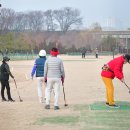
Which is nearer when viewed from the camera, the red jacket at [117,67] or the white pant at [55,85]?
the red jacket at [117,67]

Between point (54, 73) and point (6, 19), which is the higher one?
point (6, 19)

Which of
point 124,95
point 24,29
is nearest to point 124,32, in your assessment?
point 24,29

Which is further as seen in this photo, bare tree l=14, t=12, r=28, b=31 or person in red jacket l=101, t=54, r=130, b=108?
bare tree l=14, t=12, r=28, b=31

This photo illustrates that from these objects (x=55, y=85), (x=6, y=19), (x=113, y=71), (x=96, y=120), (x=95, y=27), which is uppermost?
(x=6, y=19)

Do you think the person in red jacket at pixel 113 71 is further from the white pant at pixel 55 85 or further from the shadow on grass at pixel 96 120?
the white pant at pixel 55 85

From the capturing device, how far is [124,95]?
59.4 feet

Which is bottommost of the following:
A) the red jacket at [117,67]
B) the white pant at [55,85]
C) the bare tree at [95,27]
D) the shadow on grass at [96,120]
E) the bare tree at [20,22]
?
the shadow on grass at [96,120]

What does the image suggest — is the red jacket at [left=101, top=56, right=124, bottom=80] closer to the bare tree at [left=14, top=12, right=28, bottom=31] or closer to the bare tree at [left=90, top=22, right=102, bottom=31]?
the bare tree at [left=14, top=12, right=28, bottom=31]

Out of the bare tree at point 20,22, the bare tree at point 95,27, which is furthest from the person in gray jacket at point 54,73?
the bare tree at point 95,27

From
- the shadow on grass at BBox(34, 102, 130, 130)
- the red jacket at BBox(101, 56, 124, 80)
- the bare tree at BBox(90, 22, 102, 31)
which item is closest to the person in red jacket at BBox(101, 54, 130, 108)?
the red jacket at BBox(101, 56, 124, 80)

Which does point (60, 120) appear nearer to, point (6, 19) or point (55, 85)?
point (55, 85)

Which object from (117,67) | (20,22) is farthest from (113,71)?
(20,22)

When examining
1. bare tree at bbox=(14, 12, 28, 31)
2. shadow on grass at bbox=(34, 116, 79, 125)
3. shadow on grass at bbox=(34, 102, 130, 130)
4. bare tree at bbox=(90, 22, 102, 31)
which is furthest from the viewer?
bare tree at bbox=(90, 22, 102, 31)

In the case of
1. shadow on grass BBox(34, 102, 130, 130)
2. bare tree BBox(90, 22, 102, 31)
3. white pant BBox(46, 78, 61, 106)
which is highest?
bare tree BBox(90, 22, 102, 31)
